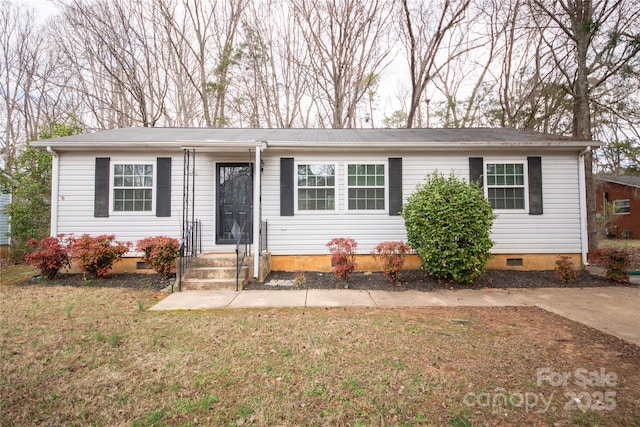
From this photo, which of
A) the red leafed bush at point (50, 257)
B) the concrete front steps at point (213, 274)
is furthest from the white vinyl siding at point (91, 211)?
the concrete front steps at point (213, 274)

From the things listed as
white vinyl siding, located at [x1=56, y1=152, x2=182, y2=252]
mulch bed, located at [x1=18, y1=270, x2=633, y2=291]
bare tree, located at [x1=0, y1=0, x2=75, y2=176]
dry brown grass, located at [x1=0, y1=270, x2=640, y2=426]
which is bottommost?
dry brown grass, located at [x1=0, y1=270, x2=640, y2=426]

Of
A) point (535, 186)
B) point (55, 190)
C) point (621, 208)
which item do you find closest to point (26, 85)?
point (55, 190)

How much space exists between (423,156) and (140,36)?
1463 centimetres

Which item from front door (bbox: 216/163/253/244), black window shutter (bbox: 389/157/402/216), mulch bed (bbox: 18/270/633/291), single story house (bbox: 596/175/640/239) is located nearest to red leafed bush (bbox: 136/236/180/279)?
mulch bed (bbox: 18/270/633/291)

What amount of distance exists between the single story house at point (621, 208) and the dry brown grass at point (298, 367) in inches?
725

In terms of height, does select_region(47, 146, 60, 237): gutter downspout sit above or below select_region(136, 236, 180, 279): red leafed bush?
above

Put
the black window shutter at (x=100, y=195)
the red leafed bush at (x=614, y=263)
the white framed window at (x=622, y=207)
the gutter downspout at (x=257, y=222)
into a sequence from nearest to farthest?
1. the red leafed bush at (x=614, y=263)
2. the gutter downspout at (x=257, y=222)
3. the black window shutter at (x=100, y=195)
4. the white framed window at (x=622, y=207)

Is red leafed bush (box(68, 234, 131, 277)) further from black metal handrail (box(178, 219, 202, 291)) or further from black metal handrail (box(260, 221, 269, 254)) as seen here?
black metal handrail (box(260, 221, 269, 254))

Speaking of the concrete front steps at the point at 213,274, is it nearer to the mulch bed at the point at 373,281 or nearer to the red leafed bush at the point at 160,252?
the mulch bed at the point at 373,281

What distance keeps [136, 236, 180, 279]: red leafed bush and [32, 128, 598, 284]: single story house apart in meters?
0.83

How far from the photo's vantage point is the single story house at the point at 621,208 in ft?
53.9

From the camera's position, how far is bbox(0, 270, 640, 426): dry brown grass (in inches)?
79.0

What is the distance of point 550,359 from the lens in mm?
→ 2754

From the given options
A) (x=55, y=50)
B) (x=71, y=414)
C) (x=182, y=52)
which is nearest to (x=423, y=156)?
(x=71, y=414)
